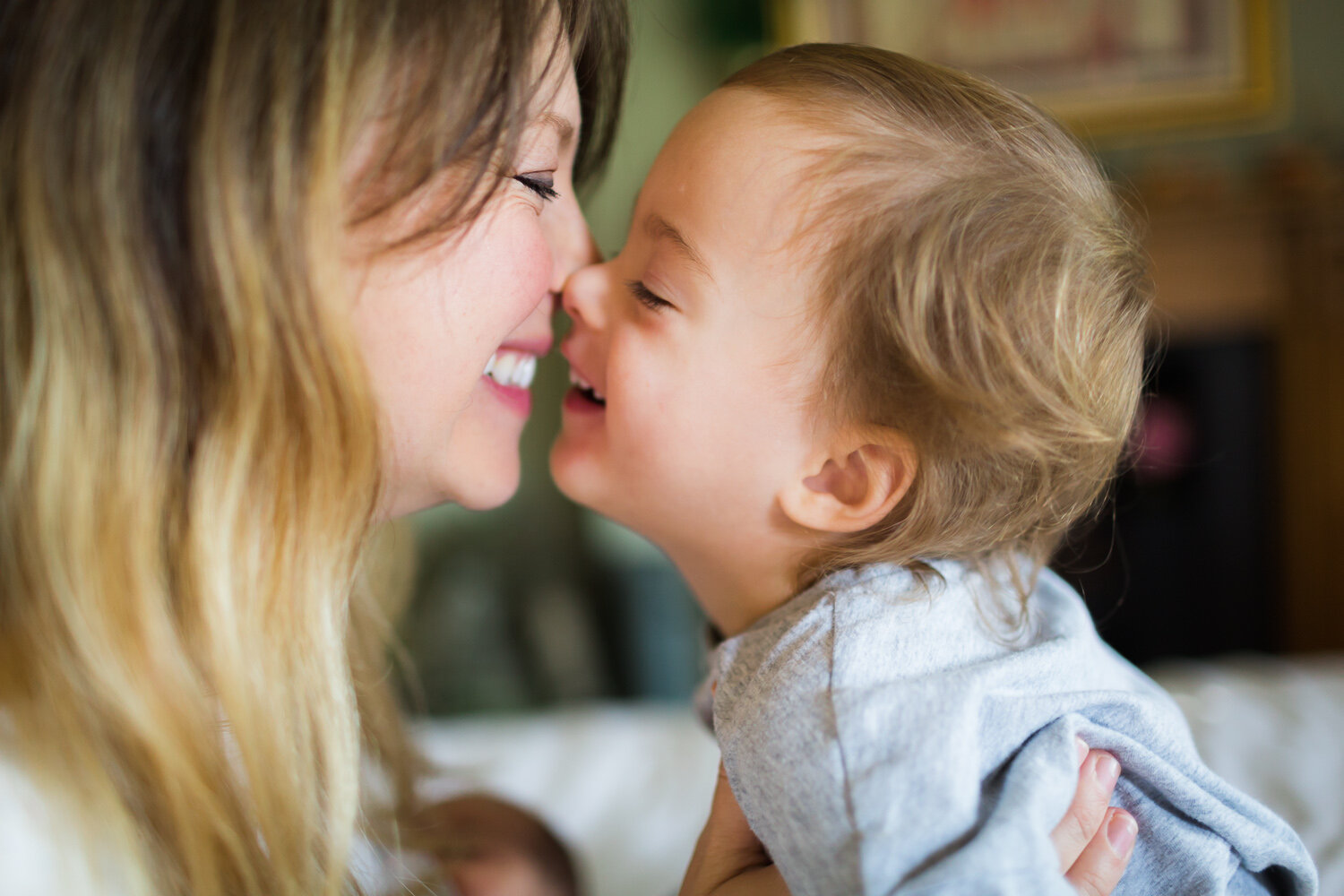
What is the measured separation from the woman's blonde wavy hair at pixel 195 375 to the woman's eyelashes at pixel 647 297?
0.19 m

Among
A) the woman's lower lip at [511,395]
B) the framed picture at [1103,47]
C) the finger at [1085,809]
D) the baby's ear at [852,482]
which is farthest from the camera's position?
the framed picture at [1103,47]

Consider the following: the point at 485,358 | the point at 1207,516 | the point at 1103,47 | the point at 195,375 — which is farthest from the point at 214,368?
the point at 1207,516

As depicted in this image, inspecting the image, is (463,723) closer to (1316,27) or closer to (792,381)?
(792,381)

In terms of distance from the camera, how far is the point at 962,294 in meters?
0.78

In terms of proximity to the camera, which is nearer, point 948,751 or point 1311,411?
point 948,751

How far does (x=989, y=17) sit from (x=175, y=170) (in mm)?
2913

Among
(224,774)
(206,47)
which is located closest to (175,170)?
(206,47)

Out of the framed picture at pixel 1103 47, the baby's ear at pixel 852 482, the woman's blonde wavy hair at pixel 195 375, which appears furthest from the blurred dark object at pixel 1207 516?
the woman's blonde wavy hair at pixel 195 375

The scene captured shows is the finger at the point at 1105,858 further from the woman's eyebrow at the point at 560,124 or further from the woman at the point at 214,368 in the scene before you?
the woman's eyebrow at the point at 560,124

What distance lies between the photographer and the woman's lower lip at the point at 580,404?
38.4 inches

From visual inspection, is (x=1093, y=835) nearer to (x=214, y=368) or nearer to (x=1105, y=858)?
(x=1105, y=858)

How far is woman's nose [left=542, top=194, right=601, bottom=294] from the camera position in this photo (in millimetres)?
946

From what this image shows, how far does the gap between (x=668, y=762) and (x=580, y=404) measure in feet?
2.45

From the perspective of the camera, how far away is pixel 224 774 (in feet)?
2.37
